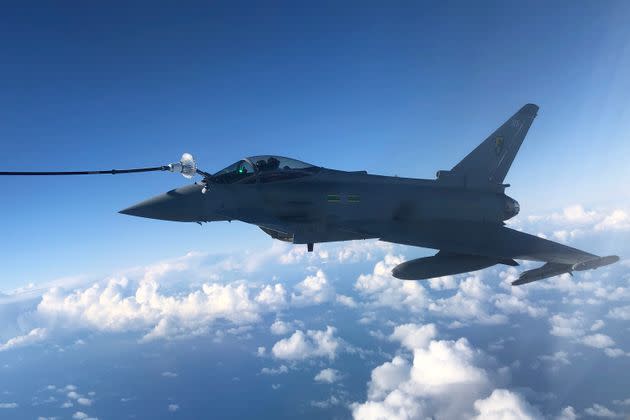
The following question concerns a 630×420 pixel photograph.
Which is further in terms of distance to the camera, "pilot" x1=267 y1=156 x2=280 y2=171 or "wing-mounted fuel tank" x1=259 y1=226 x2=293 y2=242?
"wing-mounted fuel tank" x1=259 y1=226 x2=293 y2=242

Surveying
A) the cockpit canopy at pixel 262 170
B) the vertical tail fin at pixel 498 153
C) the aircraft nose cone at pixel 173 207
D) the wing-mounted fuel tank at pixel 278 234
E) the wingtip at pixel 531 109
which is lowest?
the wing-mounted fuel tank at pixel 278 234

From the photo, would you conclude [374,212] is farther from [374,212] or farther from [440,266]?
[440,266]

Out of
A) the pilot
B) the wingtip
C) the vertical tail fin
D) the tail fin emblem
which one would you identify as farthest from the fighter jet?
the wingtip

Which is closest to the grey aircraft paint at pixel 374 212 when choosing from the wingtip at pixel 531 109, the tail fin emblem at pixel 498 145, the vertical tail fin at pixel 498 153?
the vertical tail fin at pixel 498 153

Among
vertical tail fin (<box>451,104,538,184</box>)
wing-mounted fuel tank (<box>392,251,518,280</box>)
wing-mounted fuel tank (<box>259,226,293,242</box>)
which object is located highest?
vertical tail fin (<box>451,104,538,184</box>)

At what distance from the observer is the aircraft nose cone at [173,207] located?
25.3ft

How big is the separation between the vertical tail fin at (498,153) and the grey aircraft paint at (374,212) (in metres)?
0.78

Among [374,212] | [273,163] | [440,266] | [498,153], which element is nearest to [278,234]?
[273,163]

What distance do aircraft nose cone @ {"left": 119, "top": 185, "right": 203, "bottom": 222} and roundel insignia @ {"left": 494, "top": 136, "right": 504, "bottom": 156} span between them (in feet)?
36.9

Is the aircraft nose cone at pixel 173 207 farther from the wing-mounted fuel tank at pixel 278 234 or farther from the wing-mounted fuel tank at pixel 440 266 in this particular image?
the wing-mounted fuel tank at pixel 440 266

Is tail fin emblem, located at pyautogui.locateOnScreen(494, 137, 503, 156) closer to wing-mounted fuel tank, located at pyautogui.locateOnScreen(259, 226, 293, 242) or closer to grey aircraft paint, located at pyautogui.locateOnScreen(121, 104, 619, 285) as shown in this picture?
grey aircraft paint, located at pyautogui.locateOnScreen(121, 104, 619, 285)

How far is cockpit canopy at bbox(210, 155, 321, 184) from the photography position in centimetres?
844

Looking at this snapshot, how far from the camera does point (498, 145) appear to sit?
1241cm

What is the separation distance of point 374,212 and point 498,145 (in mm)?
6671
